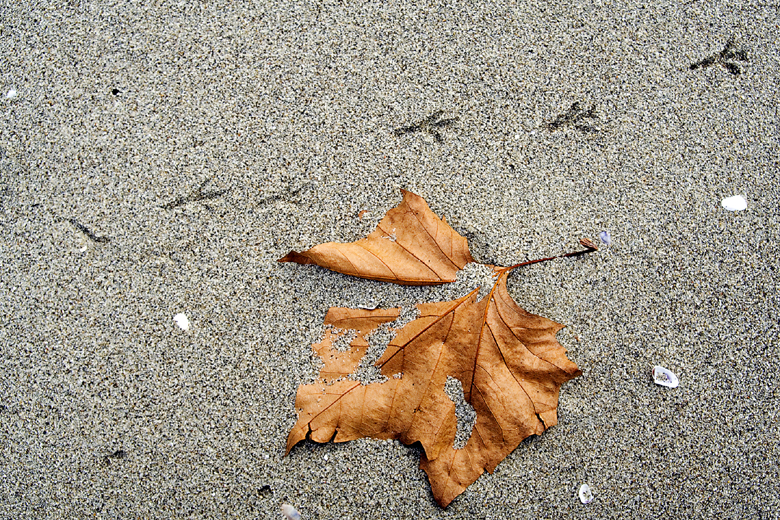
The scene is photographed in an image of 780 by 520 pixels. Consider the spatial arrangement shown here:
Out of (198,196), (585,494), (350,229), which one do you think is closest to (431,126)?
(350,229)

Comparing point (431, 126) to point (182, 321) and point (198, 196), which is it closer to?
point (198, 196)

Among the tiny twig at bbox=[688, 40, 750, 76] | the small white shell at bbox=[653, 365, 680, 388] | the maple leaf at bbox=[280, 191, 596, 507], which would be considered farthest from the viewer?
the tiny twig at bbox=[688, 40, 750, 76]

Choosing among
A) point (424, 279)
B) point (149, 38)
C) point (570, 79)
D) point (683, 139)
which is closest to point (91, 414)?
point (424, 279)

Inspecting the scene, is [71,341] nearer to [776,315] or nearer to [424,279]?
[424,279]

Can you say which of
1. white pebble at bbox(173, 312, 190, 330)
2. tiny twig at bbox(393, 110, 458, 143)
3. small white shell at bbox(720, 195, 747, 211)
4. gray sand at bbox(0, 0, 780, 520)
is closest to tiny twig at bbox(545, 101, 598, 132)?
gray sand at bbox(0, 0, 780, 520)

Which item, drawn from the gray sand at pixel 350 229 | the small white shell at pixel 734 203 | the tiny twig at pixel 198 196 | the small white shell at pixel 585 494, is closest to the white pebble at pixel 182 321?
the gray sand at pixel 350 229

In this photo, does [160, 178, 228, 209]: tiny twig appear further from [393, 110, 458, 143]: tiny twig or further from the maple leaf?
[393, 110, 458, 143]: tiny twig
